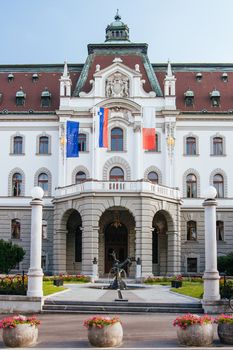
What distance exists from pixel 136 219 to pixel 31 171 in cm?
1278

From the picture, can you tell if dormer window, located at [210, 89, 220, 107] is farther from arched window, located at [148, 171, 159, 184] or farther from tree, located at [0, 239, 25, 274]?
tree, located at [0, 239, 25, 274]

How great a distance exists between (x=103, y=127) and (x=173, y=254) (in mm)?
12659

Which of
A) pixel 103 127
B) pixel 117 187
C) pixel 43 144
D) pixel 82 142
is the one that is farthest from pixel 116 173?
pixel 43 144

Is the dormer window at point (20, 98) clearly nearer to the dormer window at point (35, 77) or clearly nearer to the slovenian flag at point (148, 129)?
the dormer window at point (35, 77)

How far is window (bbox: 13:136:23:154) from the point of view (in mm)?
53188


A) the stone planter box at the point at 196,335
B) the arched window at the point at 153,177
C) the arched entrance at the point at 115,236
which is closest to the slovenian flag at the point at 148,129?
the arched window at the point at 153,177

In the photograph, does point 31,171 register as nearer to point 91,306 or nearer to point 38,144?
point 38,144

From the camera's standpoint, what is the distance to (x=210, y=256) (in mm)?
23641

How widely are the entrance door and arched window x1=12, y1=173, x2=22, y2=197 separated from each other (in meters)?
9.33

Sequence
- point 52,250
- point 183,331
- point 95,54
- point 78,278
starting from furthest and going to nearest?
point 95,54, point 52,250, point 78,278, point 183,331

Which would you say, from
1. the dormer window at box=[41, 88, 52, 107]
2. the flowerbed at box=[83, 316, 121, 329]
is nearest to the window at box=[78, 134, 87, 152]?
the dormer window at box=[41, 88, 52, 107]

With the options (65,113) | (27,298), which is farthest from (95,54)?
(27,298)

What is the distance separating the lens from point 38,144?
2085 inches

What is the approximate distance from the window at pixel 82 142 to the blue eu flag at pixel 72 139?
3038 mm
